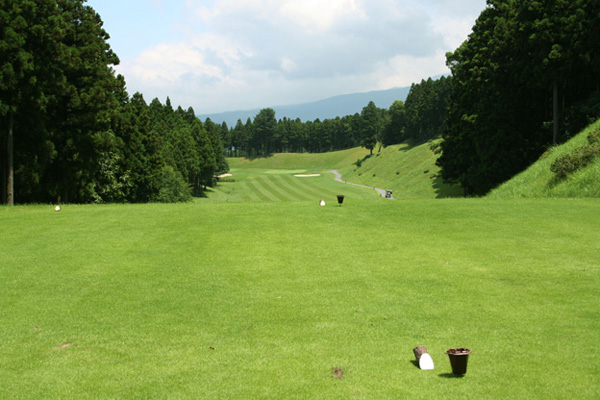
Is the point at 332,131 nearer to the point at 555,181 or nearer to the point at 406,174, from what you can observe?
the point at 406,174

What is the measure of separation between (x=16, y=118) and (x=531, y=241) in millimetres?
29033

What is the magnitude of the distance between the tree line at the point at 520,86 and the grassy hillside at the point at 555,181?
4.90 metres

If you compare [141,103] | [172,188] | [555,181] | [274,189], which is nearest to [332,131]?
[274,189]

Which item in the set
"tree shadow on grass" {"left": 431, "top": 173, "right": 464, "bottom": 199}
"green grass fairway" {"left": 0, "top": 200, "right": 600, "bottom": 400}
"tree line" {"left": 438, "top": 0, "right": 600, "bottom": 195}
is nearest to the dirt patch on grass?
"green grass fairway" {"left": 0, "top": 200, "right": 600, "bottom": 400}

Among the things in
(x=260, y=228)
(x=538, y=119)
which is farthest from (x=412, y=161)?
(x=260, y=228)

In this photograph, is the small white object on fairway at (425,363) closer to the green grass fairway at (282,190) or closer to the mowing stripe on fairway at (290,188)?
the green grass fairway at (282,190)

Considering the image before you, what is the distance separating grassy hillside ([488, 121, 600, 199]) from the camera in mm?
26450

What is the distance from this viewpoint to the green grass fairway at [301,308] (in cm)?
687

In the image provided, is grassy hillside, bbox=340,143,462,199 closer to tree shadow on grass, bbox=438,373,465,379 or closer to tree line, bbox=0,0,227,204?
tree line, bbox=0,0,227,204

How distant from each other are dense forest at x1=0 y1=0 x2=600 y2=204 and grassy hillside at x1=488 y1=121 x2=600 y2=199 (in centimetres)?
550

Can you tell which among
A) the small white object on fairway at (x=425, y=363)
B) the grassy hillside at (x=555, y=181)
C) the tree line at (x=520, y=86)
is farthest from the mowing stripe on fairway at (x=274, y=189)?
the small white object on fairway at (x=425, y=363)

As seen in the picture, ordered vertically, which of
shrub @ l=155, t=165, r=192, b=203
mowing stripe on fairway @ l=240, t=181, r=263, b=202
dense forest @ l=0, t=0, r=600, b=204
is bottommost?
mowing stripe on fairway @ l=240, t=181, r=263, b=202

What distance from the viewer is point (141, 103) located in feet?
189

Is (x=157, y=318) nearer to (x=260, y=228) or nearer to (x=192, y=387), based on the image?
(x=192, y=387)
